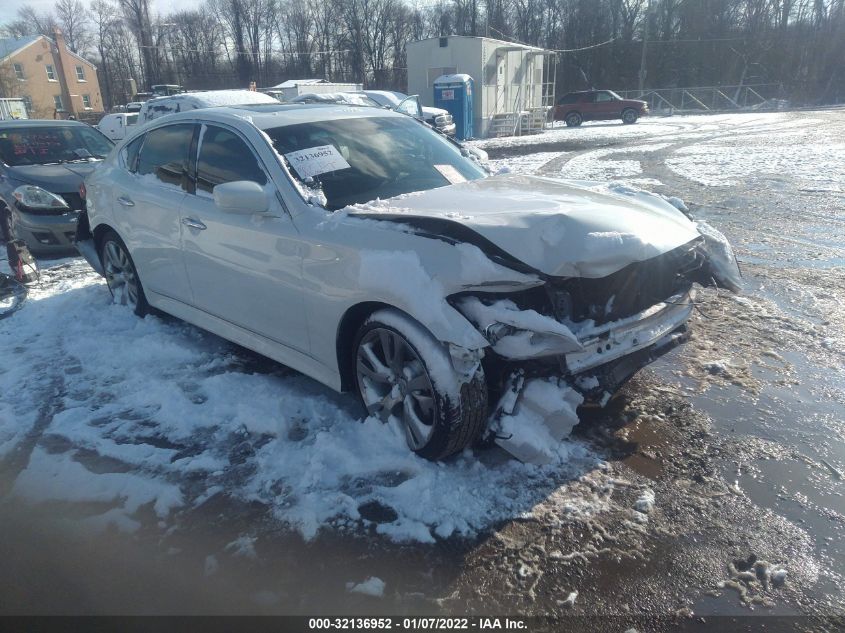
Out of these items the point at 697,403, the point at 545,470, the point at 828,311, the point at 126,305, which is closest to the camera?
the point at 545,470

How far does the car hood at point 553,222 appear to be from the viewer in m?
2.79

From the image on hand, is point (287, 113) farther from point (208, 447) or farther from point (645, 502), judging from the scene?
point (645, 502)

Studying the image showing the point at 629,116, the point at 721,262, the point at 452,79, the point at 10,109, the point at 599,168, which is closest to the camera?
the point at 721,262

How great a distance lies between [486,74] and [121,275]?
2209 centimetres

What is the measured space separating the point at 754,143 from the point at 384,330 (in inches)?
696

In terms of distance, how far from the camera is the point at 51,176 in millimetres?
7535

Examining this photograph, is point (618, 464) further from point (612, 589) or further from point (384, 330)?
point (384, 330)

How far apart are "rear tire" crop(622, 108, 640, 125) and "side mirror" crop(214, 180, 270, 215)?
30764 millimetres

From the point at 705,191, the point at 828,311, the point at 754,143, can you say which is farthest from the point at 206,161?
the point at 754,143

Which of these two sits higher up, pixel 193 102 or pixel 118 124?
pixel 193 102

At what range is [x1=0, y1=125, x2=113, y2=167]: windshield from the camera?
26.0 feet

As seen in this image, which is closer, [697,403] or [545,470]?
[545,470]

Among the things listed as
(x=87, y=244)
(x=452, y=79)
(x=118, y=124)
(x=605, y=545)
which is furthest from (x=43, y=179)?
(x=452, y=79)

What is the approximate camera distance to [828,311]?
15.7ft
